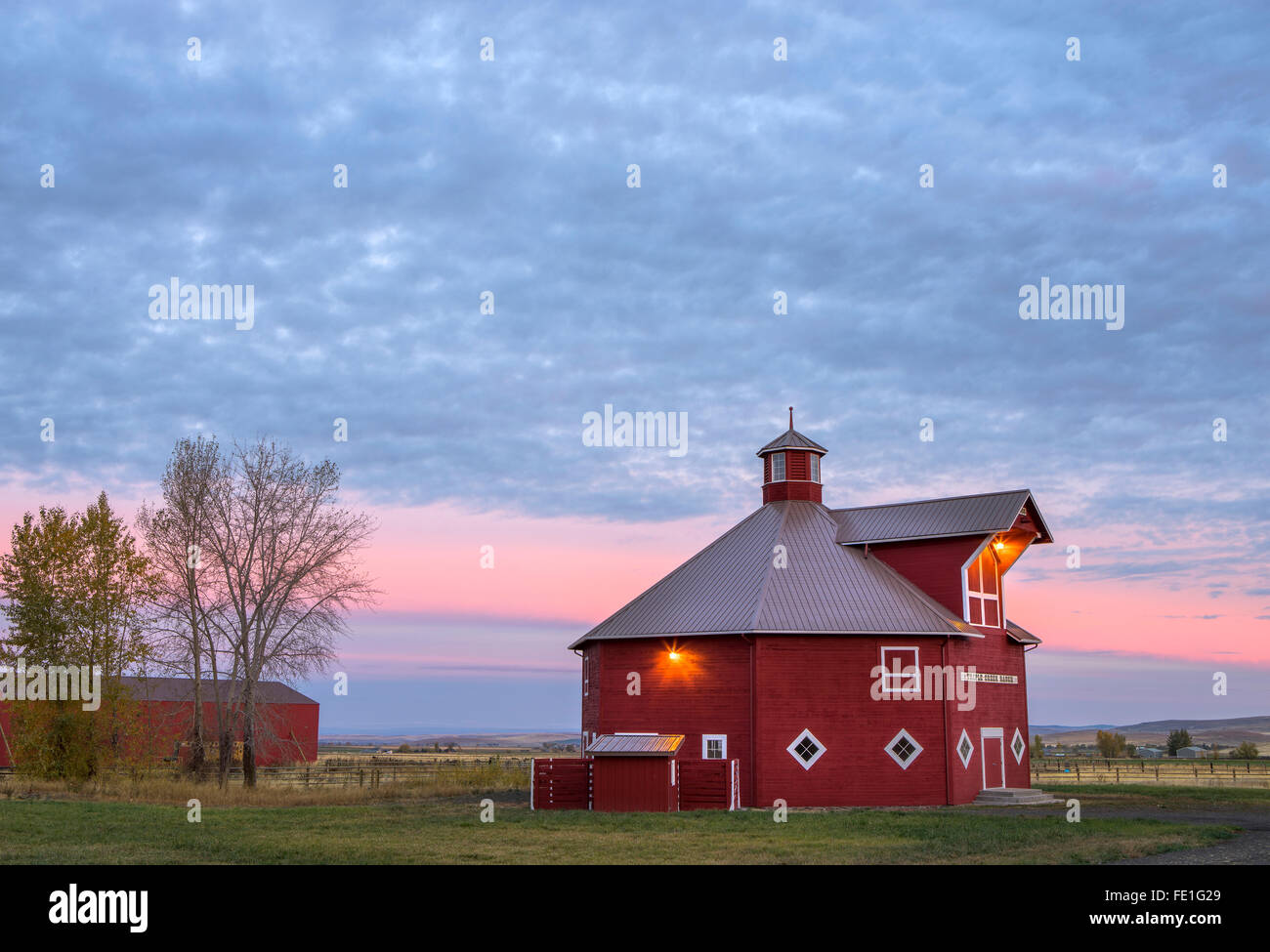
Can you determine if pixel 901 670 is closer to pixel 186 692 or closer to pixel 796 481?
pixel 796 481

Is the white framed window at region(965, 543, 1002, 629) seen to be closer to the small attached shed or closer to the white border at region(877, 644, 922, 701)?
the white border at region(877, 644, 922, 701)

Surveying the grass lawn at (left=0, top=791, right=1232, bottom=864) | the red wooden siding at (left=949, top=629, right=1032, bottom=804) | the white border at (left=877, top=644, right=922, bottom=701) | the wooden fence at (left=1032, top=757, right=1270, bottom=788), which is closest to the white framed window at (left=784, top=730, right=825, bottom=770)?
the grass lawn at (left=0, top=791, right=1232, bottom=864)

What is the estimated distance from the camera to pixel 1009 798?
98.8ft

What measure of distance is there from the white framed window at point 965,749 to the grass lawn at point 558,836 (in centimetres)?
312

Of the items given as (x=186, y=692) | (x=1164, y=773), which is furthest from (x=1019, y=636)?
(x=186, y=692)

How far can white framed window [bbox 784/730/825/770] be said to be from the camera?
28438 mm

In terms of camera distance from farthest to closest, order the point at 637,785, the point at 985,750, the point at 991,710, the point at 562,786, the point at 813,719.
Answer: the point at 991,710
the point at 985,750
the point at 813,719
the point at 562,786
the point at 637,785

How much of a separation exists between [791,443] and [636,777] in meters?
14.2

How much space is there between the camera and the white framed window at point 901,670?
2923 centimetres

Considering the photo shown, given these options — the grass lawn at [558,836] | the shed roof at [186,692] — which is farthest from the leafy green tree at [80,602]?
the shed roof at [186,692]

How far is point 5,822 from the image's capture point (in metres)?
21.7

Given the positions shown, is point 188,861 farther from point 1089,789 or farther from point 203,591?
point 1089,789
